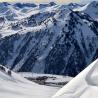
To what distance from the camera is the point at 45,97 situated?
13.2m

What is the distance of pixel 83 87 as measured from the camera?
11.3 meters

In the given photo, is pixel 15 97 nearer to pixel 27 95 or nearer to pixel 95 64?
pixel 27 95

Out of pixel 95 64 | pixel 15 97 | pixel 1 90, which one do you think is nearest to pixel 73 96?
pixel 95 64

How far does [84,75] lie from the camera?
1188 centimetres

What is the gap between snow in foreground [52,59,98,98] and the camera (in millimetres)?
10845

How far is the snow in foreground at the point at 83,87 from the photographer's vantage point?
427 inches

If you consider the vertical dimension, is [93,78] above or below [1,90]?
above

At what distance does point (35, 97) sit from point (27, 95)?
500 millimetres

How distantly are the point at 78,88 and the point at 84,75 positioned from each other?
27.0 inches

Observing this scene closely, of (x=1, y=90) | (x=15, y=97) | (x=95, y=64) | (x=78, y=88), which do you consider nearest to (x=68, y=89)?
(x=78, y=88)

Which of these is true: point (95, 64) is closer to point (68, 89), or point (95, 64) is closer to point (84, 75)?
point (84, 75)

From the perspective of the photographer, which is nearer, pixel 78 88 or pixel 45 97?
pixel 78 88

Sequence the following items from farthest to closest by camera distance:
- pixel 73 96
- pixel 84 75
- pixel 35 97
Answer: pixel 35 97 → pixel 84 75 → pixel 73 96

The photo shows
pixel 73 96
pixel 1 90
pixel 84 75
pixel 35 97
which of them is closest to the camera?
pixel 73 96
